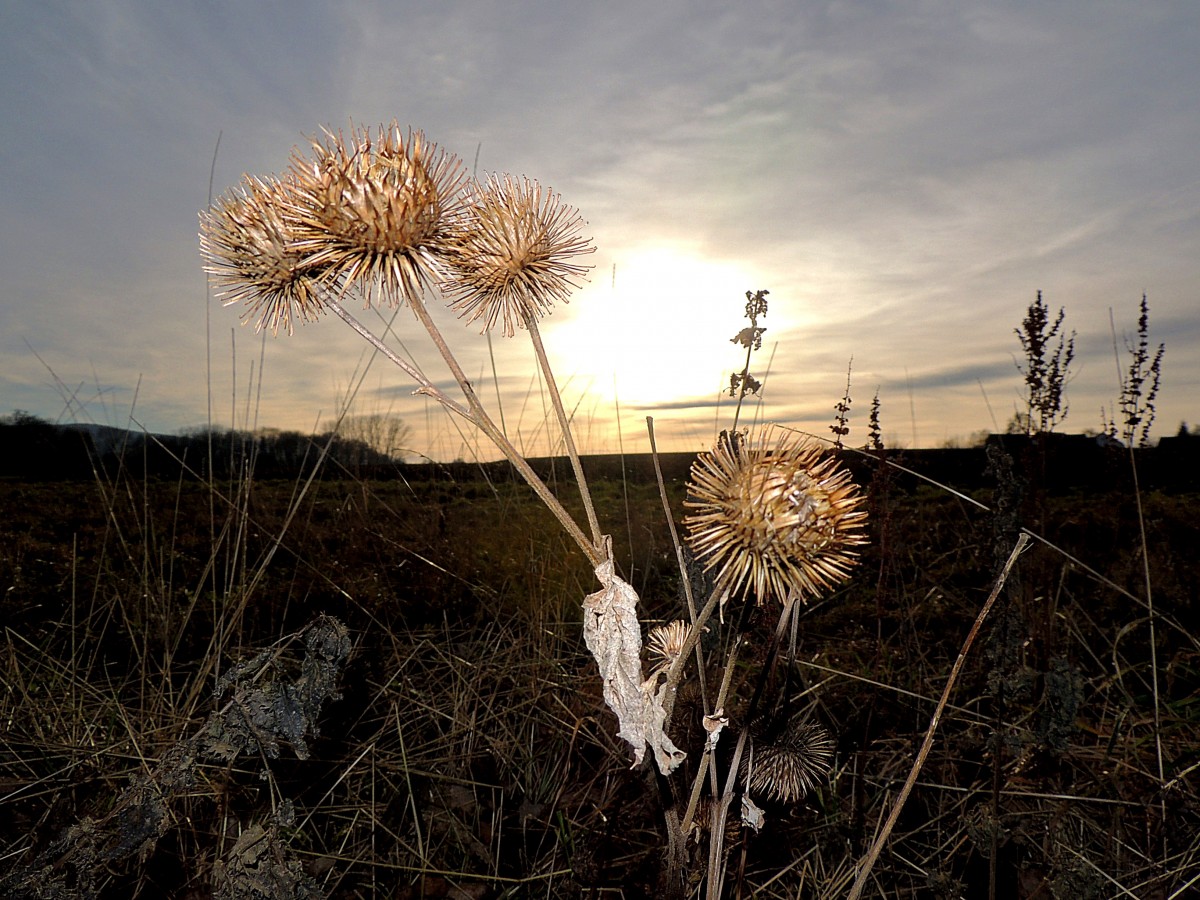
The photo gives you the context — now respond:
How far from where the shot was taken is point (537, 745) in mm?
3219

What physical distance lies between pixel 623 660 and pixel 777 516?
439 mm

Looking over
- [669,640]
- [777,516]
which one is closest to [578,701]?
[669,640]

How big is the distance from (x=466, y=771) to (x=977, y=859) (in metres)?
1.93

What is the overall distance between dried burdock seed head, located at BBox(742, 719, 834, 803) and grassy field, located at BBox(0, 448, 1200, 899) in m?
0.09

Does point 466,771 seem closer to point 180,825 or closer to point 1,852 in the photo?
point 180,825

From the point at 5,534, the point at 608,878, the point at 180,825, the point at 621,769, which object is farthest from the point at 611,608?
the point at 5,534

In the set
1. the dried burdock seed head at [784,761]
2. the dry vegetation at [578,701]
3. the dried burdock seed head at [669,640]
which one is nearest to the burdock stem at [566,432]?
the dry vegetation at [578,701]

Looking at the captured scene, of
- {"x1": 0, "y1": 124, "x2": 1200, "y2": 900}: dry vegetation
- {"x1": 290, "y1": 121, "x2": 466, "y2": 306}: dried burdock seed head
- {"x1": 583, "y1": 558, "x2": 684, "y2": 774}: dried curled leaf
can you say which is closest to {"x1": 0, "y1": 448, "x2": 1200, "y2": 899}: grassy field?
{"x1": 0, "y1": 124, "x2": 1200, "y2": 900}: dry vegetation

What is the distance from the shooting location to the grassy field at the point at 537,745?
8.25 ft

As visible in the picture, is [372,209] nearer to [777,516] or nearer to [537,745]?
[777,516]

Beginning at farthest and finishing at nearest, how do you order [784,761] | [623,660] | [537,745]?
1. [537,745]
2. [784,761]
3. [623,660]

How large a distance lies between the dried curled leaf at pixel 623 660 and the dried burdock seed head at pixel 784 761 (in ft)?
1.67

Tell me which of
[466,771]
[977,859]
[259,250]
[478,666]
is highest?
[259,250]

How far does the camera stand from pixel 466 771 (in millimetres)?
3041
